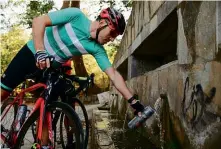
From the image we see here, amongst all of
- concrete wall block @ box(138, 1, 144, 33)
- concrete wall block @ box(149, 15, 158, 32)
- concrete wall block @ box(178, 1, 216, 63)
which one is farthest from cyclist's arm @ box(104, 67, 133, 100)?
concrete wall block @ box(138, 1, 144, 33)

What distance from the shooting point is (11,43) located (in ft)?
76.8

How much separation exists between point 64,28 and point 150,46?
3.08 m

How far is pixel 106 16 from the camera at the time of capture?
2.96 metres

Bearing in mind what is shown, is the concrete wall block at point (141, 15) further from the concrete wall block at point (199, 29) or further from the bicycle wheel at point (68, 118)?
the bicycle wheel at point (68, 118)

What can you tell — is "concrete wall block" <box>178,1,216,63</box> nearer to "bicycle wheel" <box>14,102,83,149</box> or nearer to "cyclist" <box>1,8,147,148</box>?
"cyclist" <box>1,8,147,148</box>

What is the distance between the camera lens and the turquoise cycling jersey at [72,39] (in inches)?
118

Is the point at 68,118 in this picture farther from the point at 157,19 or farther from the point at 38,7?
the point at 38,7

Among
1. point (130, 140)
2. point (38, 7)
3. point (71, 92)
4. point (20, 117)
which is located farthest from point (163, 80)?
point (38, 7)

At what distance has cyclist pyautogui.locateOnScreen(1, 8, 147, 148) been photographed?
9.40 ft

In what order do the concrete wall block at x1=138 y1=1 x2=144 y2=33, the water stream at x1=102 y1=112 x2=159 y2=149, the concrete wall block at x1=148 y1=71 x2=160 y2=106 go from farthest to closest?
the concrete wall block at x1=138 y1=1 x2=144 y2=33 → the concrete wall block at x1=148 y1=71 x2=160 y2=106 → the water stream at x1=102 y1=112 x2=159 y2=149

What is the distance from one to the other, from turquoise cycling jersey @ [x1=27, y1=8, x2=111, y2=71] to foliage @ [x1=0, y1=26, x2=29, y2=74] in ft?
69.8

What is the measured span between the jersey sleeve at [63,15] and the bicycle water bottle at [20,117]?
0.95m

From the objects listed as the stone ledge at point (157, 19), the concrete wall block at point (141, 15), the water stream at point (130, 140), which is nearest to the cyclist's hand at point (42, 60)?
the water stream at point (130, 140)

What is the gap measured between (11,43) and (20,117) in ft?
70.8
